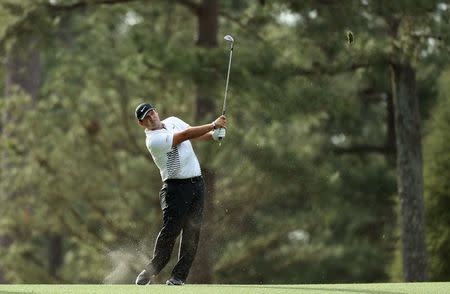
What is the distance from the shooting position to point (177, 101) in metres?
24.8

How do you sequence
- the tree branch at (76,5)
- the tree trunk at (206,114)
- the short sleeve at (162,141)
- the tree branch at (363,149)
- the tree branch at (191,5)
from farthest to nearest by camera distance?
1. the tree branch at (363,149)
2. the tree branch at (191,5)
3. the tree branch at (76,5)
4. the tree trunk at (206,114)
5. the short sleeve at (162,141)

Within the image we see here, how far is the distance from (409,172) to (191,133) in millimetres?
8821

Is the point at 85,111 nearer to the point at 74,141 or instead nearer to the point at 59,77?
the point at 74,141

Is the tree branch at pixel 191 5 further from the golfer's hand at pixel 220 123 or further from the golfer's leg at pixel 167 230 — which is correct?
the golfer's hand at pixel 220 123

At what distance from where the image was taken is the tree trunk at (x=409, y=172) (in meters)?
19.9

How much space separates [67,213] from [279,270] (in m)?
5.31

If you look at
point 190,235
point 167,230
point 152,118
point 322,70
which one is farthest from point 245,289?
point 322,70

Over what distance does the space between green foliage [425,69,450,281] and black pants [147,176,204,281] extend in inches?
318

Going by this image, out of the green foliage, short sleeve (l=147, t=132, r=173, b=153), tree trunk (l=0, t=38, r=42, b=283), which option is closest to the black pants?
short sleeve (l=147, t=132, r=173, b=153)

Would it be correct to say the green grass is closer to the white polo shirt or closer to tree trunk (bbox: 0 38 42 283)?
the white polo shirt

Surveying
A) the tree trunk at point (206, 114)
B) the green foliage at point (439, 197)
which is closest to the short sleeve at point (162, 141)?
the green foliage at point (439, 197)

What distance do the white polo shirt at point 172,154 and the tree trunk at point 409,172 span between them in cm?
824

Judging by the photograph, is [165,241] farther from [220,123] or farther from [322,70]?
[322,70]

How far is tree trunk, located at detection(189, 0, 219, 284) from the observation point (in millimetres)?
21875
